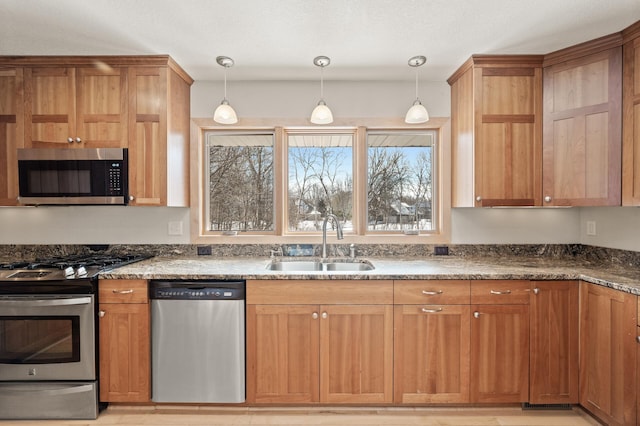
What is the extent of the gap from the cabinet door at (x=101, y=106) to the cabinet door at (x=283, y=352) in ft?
5.24

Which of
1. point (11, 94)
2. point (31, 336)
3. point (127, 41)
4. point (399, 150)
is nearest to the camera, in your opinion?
point (31, 336)

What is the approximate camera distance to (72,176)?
2.41m

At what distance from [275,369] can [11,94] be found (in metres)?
2.65

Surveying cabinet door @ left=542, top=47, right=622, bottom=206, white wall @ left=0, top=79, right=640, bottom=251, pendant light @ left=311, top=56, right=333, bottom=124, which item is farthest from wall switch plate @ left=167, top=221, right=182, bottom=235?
cabinet door @ left=542, top=47, right=622, bottom=206

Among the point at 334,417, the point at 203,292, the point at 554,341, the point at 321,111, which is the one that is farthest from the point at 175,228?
the point at 554,341

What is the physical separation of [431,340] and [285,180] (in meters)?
1.68

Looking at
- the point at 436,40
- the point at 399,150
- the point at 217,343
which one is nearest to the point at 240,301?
the point at 217,343

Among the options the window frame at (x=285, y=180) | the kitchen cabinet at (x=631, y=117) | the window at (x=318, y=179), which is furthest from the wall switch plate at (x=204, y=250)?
the kitchen cabinet at (x=631, y=117)

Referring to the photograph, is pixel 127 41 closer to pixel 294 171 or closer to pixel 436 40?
pixel 294 171

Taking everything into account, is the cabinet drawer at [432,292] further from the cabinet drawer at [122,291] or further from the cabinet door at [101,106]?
the cabinet door at [101,106]

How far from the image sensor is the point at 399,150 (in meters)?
2.97

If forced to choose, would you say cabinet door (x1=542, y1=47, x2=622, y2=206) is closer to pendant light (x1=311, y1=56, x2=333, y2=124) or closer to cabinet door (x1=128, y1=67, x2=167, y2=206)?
pendant light (x1=311, y1=56, x2=333, y2=124)

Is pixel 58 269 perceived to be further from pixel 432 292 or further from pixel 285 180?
pixel 432 292

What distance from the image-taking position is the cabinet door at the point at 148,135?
2.43m
